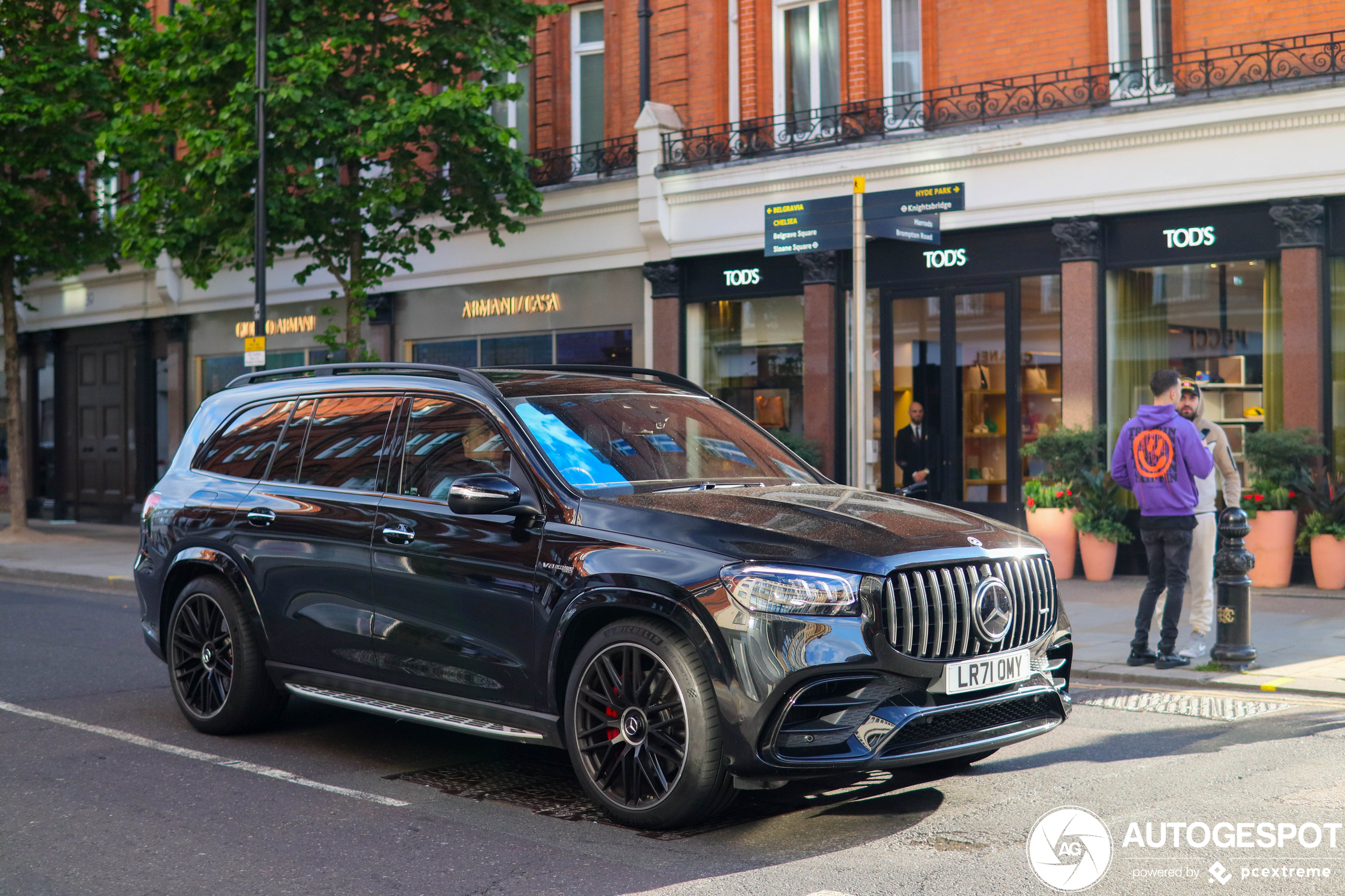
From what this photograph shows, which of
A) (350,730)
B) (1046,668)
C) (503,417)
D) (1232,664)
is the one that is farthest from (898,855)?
(1232,664)

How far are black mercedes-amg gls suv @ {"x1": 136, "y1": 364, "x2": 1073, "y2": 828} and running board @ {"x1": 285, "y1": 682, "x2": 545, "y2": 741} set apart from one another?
2cm

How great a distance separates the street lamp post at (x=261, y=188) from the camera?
604 inches

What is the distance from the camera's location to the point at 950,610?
199 inches

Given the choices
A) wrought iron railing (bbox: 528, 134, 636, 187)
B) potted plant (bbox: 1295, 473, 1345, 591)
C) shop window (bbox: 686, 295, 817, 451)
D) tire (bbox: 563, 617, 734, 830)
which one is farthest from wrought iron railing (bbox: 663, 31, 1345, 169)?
tire (bbox: 563, 617, 734, 830)

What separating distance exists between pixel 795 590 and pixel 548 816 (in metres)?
1.51

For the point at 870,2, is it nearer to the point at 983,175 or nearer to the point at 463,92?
the point at 983,175

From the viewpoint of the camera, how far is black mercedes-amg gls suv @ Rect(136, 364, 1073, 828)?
4.89 m

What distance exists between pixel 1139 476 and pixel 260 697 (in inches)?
235

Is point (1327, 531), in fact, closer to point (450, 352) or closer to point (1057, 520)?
point (1057, 520)

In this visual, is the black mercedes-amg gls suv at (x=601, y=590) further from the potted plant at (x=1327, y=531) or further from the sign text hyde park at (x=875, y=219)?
the potted plant at (x=1327, y=531)

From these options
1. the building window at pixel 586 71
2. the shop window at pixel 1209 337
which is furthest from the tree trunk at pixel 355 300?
the shop window at pixel 1209 337

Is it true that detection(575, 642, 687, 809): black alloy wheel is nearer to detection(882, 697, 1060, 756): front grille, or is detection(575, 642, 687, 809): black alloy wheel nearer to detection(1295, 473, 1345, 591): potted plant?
detection(882, 697, 1060, 756): front grille

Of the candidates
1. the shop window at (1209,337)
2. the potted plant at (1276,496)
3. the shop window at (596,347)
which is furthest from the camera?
the shop window at (596,347)

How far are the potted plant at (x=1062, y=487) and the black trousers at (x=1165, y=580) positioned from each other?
Answer: 514cm
